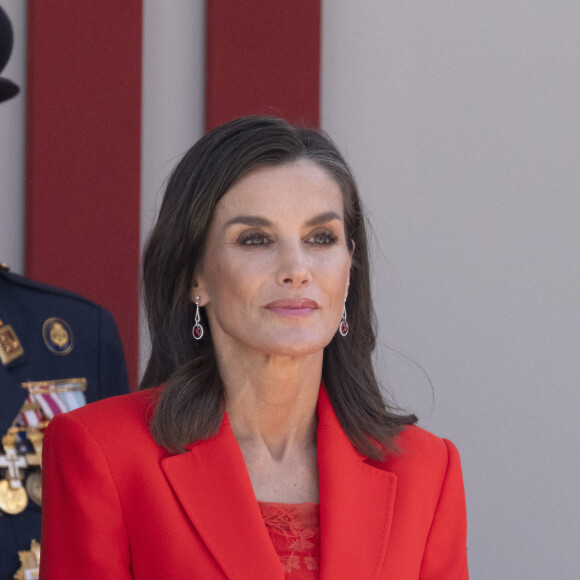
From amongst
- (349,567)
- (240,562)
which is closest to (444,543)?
(349,567)

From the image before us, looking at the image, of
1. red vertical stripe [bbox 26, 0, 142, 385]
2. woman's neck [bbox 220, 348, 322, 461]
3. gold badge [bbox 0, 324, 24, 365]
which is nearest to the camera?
woman's neck [bbox 220, 348, 322, 461]

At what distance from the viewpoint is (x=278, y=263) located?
5.93ft

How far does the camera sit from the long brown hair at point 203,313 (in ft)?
6.19

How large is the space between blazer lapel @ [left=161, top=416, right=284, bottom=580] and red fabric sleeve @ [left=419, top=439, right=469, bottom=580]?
1.02ft

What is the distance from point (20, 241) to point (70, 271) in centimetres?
16

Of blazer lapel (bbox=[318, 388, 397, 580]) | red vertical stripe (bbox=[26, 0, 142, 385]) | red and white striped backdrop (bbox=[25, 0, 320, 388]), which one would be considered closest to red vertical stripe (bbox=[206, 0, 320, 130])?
red and white striped backdrop (bbox=[25, 0, 320, 388])

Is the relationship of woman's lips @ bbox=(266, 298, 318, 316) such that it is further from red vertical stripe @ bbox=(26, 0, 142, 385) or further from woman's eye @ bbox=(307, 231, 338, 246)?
red vertical stripe @ bbox=(26, 0, 142, 385)

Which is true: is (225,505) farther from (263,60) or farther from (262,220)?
(263,60)

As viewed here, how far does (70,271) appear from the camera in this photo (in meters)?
2.80

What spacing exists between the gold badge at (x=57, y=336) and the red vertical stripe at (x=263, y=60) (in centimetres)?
89

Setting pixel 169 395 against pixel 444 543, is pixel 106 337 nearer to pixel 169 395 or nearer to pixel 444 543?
pixel 169 395

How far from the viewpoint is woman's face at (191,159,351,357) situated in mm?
1806

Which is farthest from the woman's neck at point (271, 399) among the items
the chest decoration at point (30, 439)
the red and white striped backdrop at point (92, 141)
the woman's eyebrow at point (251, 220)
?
the red and white striped backdrop at point (92, 141)

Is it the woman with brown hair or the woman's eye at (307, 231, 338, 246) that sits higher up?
the woman's eye at (307, 231, 338, 246)
